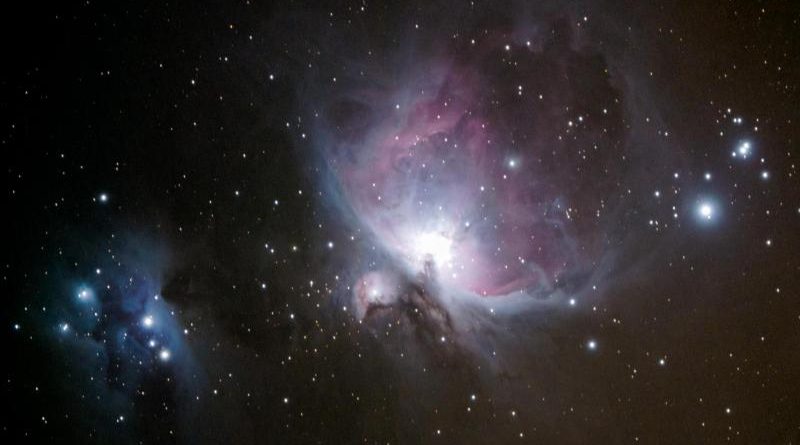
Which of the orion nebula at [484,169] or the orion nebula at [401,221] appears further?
the orion nebula at [484,169]

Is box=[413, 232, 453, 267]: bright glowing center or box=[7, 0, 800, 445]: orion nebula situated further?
box=[413, 232, 453, 267]: bright glowing center

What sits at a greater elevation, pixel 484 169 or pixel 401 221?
pixel 484 169

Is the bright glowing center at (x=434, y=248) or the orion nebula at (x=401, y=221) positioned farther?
the bright glowing center at (x=434, y=248)

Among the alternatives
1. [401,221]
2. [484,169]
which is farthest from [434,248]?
[484,169]

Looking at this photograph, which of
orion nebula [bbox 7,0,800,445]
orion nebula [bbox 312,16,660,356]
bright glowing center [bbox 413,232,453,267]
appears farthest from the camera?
bright glowing center [bbox 413,232,453,267]

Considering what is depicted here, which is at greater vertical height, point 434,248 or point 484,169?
point 484,169

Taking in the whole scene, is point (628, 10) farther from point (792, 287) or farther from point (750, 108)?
point (792, 287)

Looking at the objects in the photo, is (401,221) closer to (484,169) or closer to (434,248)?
(434,248)

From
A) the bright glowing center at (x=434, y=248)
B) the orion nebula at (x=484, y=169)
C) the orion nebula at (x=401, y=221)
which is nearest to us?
the orion nebula at (x=401, y=221)

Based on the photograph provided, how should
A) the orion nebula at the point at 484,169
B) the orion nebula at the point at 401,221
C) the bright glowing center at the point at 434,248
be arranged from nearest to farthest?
1. the orion nebula at the point at 401,221
2. the orion nebula at the point at 484,169
3. the bright glowing center at the point at 434,248

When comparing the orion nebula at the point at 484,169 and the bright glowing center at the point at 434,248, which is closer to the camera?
the orion nebula at the point at 484,169

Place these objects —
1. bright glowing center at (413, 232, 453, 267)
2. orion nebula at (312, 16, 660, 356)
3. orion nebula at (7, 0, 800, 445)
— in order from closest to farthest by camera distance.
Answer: orion nebula at (7, 0, 800, 445)
orion nebula at (312, 16, 660, 356)
bright glowing center at (413, 232, 453, 267)
